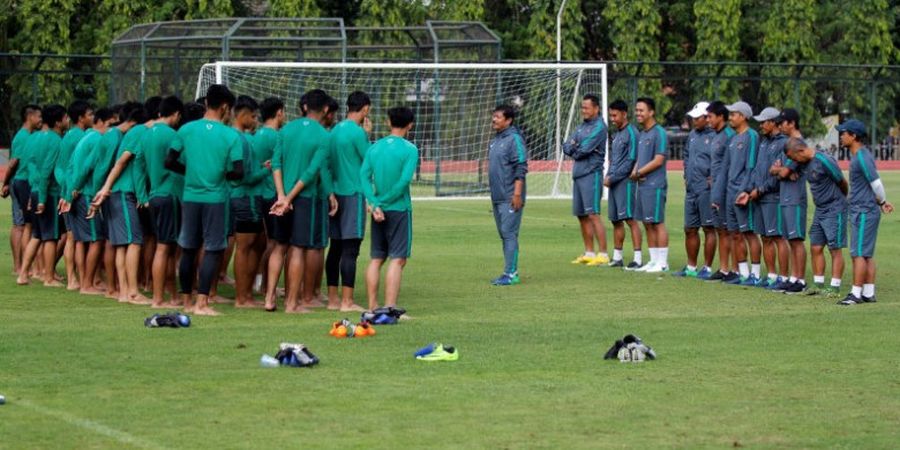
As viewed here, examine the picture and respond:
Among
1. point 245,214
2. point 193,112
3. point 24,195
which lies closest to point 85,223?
point 24,195

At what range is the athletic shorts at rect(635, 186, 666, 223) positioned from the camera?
18906 mm

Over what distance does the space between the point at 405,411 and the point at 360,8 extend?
42838 millimetres

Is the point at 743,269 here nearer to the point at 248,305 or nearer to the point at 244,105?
the point at 248,305

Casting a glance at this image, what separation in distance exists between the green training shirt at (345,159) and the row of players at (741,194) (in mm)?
4710

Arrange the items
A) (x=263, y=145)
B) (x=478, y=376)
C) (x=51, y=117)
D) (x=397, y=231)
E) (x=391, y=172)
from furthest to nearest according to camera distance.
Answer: (x=51, y=117) < (x=263, y=145) < (x=397, y=231) < (x=391, y=172) < (x=478, y=376)

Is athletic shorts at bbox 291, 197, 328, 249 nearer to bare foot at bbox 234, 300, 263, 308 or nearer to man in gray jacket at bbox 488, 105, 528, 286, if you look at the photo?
bare foot at bbox 234, 300, 263, 308

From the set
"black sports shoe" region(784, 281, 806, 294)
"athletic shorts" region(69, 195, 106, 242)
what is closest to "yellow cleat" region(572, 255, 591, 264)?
"black sports shoe" region(784, 281, 806, 294)

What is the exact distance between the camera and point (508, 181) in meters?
17.8

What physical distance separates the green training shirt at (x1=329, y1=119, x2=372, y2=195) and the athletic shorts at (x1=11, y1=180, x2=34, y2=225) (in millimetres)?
4655

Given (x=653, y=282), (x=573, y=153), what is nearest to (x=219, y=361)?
(x=653, y=282)

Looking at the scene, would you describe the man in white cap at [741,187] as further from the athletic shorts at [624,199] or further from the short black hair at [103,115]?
the short black hair at [103,115]

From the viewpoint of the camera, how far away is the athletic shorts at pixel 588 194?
1981 cm

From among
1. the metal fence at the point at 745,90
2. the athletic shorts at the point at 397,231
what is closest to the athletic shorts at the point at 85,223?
the athletic shorts at the point at 397,231

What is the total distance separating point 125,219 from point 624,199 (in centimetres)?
659
